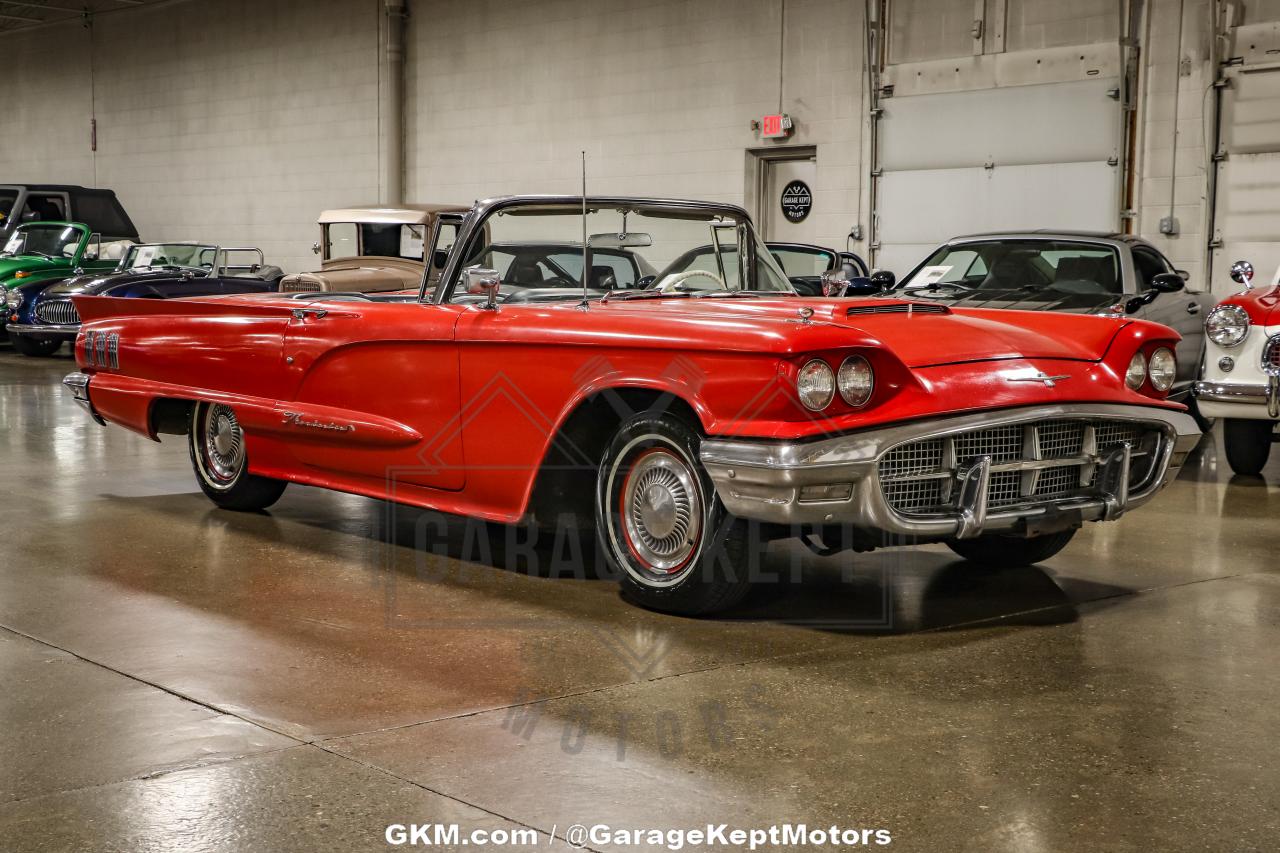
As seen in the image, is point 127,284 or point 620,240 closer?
point 620,240

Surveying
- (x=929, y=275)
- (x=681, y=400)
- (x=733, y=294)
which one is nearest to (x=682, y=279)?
(x=733, y=294)

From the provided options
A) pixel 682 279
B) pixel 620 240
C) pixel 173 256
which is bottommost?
pixel 682 279

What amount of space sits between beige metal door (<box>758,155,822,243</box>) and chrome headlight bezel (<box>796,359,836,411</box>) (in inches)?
462

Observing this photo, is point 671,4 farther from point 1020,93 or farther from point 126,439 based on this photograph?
point 126,439

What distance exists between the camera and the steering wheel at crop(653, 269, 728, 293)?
16.8 feet

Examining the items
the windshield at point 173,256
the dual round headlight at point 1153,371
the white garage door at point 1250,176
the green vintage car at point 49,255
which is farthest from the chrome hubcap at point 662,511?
the green vintage car at point 49,255

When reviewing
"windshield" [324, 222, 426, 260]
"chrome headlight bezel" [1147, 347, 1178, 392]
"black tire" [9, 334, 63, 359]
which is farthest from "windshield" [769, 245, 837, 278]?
"black tire" [9, 334, 63, 359]

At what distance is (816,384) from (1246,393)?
4480 mm

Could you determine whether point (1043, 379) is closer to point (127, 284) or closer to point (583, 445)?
point (583, 445)

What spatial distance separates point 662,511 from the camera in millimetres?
4309

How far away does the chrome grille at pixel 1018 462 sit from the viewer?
4.02 meters

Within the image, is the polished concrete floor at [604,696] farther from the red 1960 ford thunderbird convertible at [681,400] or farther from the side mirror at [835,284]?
the side mirror at [835,284]

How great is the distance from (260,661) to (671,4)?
13778 millimetres

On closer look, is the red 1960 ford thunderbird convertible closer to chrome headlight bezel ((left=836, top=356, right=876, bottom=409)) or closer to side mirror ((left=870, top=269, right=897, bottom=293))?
chrome headlight bezel ((left=836, top=356, right=876, bottom=409))
